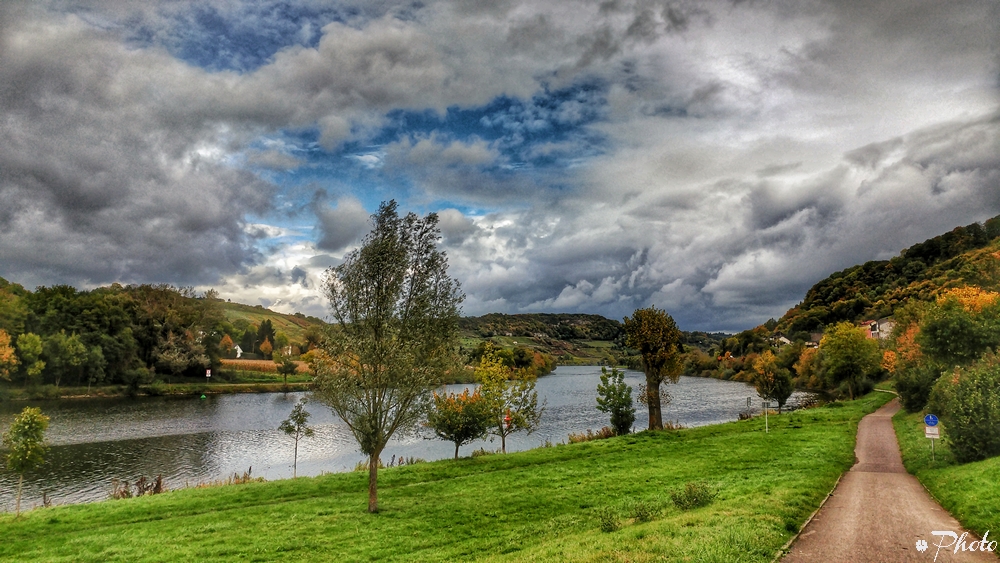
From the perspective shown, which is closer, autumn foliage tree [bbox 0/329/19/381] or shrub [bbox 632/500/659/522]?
shrub [bbox 632/500/659/522]

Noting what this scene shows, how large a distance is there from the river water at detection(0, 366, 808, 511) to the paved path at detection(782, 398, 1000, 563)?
33.7 metres

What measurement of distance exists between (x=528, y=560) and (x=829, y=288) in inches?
8875

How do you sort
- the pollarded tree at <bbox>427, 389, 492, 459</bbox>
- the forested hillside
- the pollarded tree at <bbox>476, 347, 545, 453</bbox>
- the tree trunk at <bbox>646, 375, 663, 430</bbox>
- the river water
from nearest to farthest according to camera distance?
the river water < the pollarded tree at <bbox>427, 389, 492, 459</bbox> < the pollarded tree at <bbox>476, 347, 545, 453</bbox> < the tree trunk at <bbox>646, 375, 663, 430</bbox> < the forested hillside

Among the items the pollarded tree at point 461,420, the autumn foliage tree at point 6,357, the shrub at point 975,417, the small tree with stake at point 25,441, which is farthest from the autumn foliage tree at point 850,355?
the autumn foliage tree at point 6,357

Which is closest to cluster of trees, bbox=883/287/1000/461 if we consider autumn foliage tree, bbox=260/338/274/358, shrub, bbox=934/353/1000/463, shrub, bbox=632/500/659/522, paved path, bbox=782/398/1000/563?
shrub, bbox=934/353/1000/463

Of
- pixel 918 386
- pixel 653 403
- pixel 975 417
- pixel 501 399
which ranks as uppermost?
pixel 975 417

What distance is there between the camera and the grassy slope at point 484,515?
14500mm

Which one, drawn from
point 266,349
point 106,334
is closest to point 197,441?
point 106,334

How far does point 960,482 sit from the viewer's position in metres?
20.2

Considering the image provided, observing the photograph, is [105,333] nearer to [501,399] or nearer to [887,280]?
[501,399]

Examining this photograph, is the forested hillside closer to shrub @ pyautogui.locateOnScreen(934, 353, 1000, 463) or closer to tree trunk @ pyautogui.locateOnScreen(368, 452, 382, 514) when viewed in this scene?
tree trunk @ pyautogui.locateOnScreen(368, 452, 382, 514)

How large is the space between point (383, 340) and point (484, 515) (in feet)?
29.8

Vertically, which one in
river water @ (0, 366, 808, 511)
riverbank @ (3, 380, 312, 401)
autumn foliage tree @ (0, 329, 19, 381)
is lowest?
river water @ (0, 366, 808, 511)

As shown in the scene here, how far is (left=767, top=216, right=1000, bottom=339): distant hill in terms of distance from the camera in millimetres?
148750
